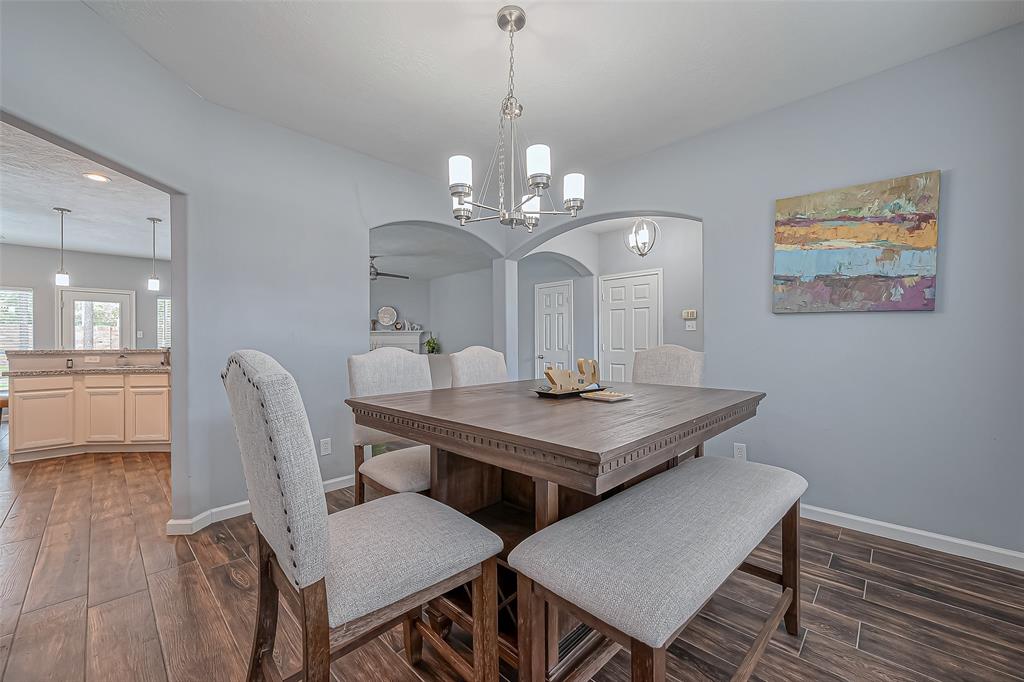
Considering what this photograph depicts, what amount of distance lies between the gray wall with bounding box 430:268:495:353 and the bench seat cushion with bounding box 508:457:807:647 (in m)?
6.04

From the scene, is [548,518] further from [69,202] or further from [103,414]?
[69,202]

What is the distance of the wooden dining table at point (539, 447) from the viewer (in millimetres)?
1093

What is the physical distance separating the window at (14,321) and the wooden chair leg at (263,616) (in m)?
7.59

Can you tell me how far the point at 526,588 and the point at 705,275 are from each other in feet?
8.63

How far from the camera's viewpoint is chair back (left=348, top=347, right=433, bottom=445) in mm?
2350

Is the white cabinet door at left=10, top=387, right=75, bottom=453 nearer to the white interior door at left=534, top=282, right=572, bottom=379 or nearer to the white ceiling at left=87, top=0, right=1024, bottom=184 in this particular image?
the white ceiling at left=87, top=0, right=1024, bottom=184

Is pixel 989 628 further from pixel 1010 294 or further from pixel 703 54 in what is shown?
pixel 703 54

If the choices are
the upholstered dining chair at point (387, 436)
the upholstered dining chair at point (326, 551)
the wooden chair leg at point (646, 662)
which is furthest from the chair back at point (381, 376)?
the wooden chair leg at point (646, 662)

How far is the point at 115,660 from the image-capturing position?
1509 millimetres

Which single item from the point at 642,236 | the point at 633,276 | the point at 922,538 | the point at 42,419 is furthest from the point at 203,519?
the point at 633,276

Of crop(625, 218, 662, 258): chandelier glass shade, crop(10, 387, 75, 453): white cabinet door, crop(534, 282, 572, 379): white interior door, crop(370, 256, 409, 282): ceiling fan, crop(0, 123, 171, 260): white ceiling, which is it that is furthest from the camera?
crop(370, 256, 409, 282): ceiling fan

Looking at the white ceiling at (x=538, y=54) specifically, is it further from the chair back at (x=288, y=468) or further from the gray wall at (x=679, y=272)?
the gray wall at (x=679, y=272)

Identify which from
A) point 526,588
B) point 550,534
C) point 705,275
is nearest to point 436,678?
point 526,588

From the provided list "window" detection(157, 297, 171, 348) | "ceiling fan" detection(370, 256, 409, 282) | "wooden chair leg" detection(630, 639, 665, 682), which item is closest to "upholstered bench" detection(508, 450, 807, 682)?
"wooden chair leg" detection(630, 639, 665, 682)
